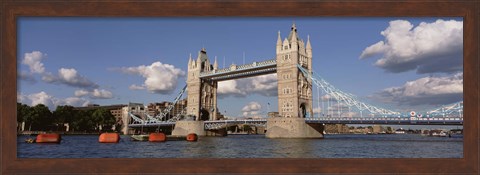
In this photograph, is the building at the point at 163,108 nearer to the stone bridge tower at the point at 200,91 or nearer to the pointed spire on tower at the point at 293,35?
the stone bridge tower at the point at 200,91

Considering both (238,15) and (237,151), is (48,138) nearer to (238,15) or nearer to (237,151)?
(237,151)

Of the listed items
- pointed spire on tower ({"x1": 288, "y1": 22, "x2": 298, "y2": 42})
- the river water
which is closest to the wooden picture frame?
the river water

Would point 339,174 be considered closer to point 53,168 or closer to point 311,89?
point 53,168

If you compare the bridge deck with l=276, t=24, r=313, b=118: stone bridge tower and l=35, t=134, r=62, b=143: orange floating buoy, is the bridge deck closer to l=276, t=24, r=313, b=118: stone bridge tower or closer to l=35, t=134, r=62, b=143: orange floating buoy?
l=276, t=24, r=313, b=118: stone bridge tower

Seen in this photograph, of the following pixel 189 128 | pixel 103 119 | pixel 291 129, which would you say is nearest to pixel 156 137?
pixel 291 129

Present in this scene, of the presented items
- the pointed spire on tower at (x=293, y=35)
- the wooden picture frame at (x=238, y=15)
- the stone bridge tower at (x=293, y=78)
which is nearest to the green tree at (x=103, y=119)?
the stone bridge tower at (x=293, y=78)
